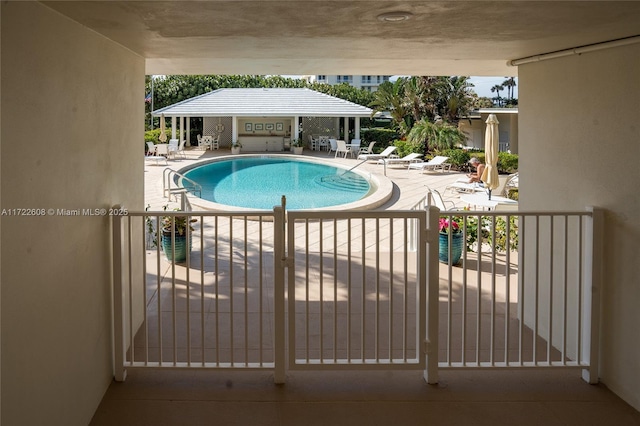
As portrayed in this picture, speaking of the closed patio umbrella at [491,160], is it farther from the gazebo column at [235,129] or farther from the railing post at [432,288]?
the gazebo column at [235,129]

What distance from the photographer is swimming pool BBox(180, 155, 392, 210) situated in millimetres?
15719

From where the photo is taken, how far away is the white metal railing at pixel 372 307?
12.1ft

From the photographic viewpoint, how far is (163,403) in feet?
11.5

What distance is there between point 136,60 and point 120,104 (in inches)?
27.4

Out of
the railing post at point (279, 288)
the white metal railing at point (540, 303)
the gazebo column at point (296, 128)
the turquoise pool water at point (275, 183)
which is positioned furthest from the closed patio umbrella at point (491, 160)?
the gazebo column at point (296, 128)

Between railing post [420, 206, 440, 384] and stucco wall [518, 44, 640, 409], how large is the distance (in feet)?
3.74

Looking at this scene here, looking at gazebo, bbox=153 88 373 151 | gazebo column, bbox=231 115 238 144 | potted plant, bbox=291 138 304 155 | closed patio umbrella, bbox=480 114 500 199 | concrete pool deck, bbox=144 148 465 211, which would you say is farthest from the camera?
gazebo column, bbox=231 115 238 144

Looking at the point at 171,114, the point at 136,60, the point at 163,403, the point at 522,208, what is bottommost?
the point at 163,403

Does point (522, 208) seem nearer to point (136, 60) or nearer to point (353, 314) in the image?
point (353, 314)

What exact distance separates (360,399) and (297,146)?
24955 millimetres

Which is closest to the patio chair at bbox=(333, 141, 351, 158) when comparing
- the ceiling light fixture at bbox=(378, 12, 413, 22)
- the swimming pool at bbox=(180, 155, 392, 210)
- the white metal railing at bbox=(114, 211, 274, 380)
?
the swimming pool at bbox=(180, 155, 392, 210)

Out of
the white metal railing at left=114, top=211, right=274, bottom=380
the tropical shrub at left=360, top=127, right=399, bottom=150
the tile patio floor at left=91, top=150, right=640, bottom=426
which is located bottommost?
the tile patio floor at left=91, top=150, right=640, bottom=426

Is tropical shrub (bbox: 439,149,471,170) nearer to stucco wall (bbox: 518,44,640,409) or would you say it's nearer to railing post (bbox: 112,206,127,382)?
stucco wall (bbox: 518,44,640,409)

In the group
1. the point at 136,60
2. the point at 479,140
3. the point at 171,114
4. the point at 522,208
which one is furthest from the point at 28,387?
the point at 479,140
